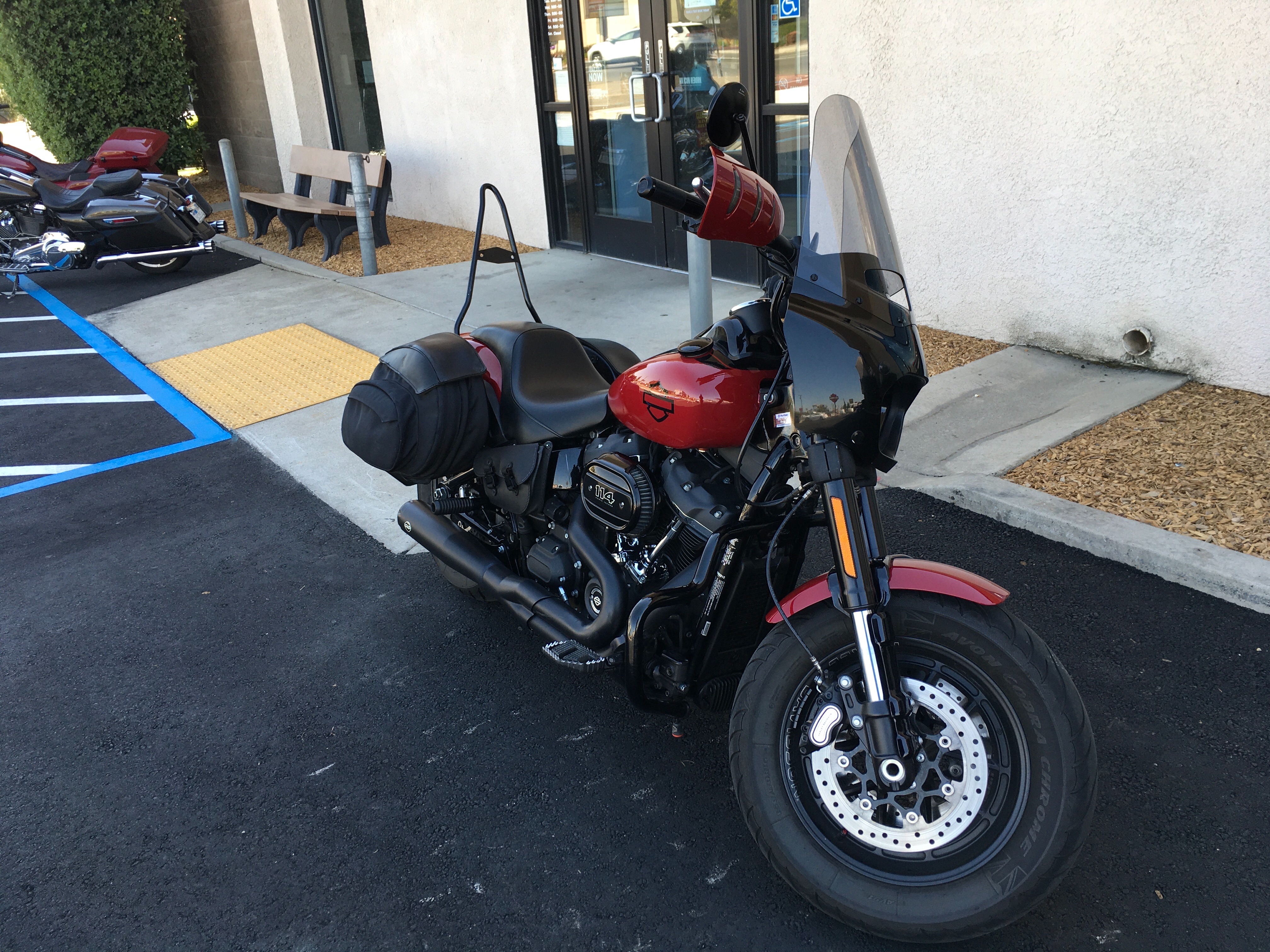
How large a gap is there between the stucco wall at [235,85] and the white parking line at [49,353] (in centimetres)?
633

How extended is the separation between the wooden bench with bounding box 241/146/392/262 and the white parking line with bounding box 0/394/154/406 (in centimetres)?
307

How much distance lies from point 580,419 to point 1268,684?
7.22ft

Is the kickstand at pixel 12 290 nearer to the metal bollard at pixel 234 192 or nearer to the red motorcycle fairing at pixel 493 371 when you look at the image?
the metal bollard at pixel 234 192

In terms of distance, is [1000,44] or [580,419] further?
[1000,44]

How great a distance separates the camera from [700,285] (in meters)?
4.75

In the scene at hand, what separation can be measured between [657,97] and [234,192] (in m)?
5.69

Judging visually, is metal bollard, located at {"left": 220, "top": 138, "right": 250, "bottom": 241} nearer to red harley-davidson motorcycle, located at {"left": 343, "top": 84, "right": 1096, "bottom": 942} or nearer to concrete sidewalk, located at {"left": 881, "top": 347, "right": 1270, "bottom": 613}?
concrete sidewalk, located at {"left": 881, "top": 347, "right": 1270, "bottom": 613}

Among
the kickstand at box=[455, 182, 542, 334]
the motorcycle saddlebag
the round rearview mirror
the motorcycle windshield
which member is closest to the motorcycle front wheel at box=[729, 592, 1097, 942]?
the motorcycle windshield

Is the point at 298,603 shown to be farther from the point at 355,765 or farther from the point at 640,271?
the point at 640,271

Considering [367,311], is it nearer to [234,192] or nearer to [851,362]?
[234,192]

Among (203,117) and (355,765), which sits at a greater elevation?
(203,117)

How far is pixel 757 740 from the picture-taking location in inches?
89.1

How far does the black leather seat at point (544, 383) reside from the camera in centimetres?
296

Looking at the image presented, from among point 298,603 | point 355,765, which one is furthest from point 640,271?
point 355,765
